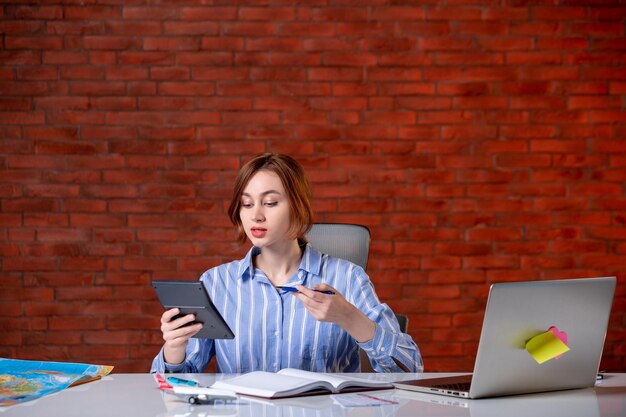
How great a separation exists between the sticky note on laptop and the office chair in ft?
3.06

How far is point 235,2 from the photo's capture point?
372 centimetres

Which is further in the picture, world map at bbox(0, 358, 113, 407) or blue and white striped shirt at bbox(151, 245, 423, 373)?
blue and white striped shirt at bbox(151, 245, 423, 373)

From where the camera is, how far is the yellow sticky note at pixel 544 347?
1.60 meters

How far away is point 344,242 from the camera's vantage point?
2.52 metres

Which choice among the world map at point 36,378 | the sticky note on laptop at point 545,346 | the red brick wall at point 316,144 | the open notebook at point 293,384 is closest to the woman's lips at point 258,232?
the open notebook at point 293,384

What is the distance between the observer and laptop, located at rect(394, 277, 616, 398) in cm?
156

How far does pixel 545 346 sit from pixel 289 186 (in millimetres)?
820

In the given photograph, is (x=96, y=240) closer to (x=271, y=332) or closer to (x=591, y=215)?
(x=271, y=332)

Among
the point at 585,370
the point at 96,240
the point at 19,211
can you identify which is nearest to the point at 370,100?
the point at 96,240

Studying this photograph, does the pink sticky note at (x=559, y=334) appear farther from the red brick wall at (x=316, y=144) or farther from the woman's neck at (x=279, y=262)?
the red brick wall at (x=316, y=144)

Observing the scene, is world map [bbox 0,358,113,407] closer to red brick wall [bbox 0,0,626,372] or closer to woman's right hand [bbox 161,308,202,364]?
woman's right hand [bbox 161,308,202,364]

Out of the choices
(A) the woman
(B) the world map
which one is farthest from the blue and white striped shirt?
(B) the world map

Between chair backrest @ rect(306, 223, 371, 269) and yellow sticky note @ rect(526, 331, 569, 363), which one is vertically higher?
chair backrest @ rect(306, 223, 371, 269)

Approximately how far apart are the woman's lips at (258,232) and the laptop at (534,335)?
21.7 inches
